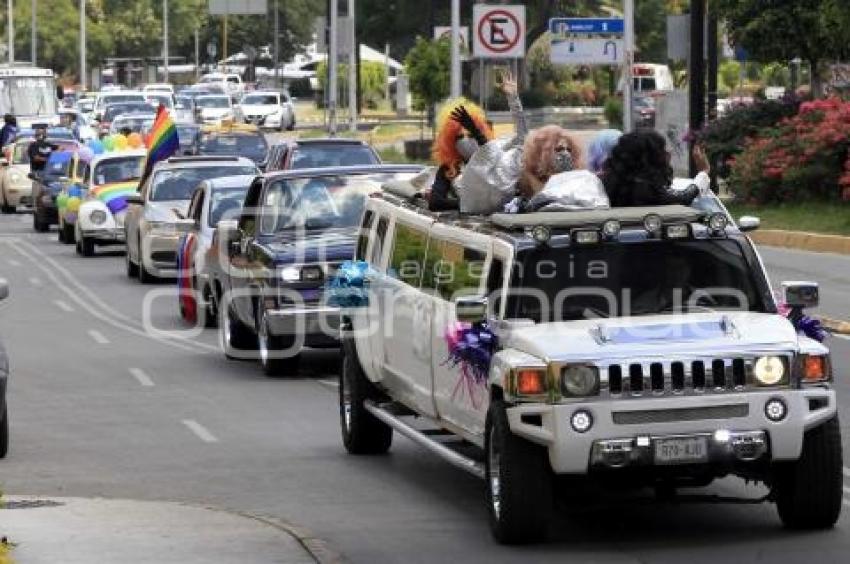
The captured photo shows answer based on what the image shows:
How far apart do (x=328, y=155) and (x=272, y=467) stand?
2041cm

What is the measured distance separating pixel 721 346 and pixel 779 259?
845 inches

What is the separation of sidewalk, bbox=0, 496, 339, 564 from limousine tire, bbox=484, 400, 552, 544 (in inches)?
33.4

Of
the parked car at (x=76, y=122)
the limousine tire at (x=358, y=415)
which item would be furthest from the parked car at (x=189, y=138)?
the limousine tire at (x=358, y=415)

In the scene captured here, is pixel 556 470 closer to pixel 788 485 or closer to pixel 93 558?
pixel 788 485

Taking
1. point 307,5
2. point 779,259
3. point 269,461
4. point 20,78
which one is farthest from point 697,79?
point 307,5

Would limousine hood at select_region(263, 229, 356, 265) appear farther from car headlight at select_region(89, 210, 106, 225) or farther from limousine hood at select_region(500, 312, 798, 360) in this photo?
car headlight at select_region(89, 210, 106, 225)

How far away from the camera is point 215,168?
3362 centimetres

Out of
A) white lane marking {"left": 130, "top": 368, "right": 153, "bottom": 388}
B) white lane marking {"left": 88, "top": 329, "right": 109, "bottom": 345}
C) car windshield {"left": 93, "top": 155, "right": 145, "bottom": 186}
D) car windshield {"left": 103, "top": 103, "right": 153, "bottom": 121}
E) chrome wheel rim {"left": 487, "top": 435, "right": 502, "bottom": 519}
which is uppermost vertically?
car windshield {"left": 103, "top": 103, "right": 153, "bottom": 121}

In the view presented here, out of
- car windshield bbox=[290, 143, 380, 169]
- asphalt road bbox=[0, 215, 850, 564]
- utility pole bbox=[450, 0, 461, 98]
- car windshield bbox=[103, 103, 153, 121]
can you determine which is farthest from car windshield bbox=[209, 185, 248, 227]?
car windshield bbox=[103, 103, 153, 121]

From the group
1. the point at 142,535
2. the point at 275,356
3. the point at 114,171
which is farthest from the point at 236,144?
the point at 142,535

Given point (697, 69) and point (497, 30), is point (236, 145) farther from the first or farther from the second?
point (697, 69)

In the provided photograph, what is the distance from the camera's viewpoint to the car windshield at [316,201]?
2078 centimetres

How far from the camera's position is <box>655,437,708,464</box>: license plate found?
36.2 feet

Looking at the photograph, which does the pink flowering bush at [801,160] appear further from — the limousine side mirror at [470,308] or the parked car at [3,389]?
the limousine side mirror at [470,308]
